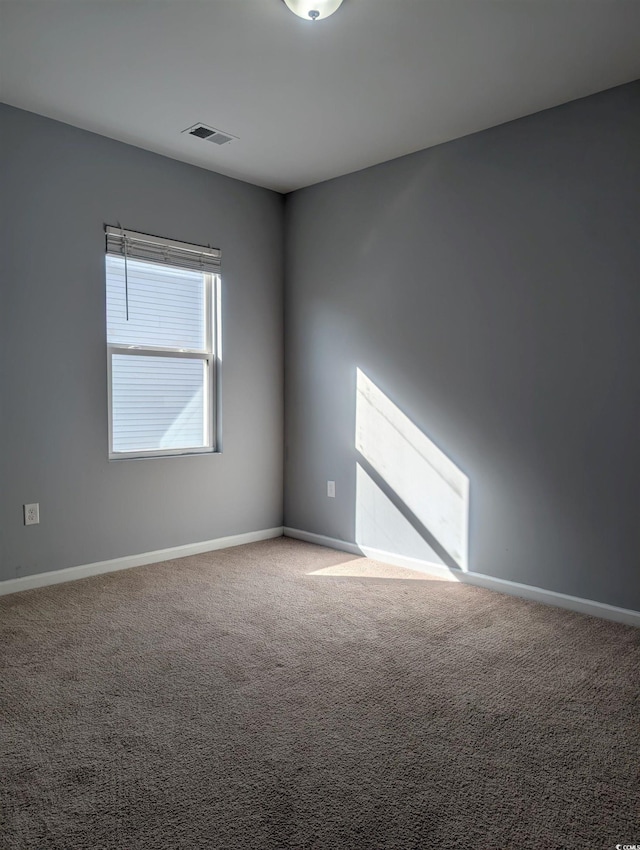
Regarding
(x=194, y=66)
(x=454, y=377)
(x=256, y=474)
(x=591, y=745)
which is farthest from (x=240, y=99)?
(x=591, y=745)

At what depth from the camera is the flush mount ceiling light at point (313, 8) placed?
86.6 inches

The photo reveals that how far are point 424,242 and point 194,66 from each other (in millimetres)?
1630

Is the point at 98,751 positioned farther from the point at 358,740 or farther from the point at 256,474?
the point at 256,474

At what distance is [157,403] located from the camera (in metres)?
3.89

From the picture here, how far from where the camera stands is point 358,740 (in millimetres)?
1884

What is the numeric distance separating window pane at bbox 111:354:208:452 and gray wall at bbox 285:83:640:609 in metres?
0.92

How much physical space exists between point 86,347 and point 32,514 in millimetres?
1003

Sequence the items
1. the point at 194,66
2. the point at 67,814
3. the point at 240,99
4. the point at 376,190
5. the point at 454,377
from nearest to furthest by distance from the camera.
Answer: the point at 67,814 → the point at 194,66 → the point at 240,99 → the point at 454,377 → the point at 376,190

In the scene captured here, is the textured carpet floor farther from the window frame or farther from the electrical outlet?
the window frame

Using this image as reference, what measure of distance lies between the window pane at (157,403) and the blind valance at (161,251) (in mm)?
625

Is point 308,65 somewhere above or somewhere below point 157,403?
above

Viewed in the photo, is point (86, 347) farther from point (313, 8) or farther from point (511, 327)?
point (511, 327)

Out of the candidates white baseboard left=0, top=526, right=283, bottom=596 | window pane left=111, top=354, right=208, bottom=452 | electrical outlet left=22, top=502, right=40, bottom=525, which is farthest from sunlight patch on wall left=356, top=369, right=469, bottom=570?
electrical outlet left=22, top=502, right=40, bottom=525

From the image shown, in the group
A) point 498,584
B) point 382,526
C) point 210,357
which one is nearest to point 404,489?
point 382,526
